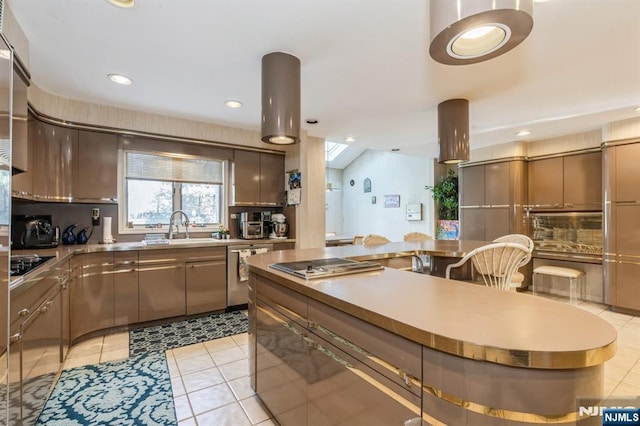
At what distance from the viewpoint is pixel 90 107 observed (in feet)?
10.5

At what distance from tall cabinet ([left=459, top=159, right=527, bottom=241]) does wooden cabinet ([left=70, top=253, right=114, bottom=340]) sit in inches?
212

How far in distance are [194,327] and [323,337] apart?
2.53 m

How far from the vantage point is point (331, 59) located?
228 cm

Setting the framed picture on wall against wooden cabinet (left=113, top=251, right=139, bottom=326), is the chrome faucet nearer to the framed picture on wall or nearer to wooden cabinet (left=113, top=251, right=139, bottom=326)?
wooden cabinet (left=113, top=251, right=139, bottom=326)

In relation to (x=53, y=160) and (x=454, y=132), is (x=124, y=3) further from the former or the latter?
(x=454, y=132)

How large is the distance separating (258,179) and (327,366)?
3.40 metres

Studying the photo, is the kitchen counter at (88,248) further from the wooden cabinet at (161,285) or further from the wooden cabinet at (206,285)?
the wooden cabinet at (206,285)

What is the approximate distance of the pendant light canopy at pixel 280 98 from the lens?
7.00 feet

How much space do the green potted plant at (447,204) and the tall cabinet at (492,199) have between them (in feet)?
3.49

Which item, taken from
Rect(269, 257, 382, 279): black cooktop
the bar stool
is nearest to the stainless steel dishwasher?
Rect(269, 257, 382, 279): black cooktop

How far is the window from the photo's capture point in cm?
367

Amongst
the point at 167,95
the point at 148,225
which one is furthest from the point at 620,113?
the point at 148,225

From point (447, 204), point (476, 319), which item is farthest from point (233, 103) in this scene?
point (447, 204)

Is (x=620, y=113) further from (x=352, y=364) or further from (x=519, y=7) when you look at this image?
(x=352, y=364)
